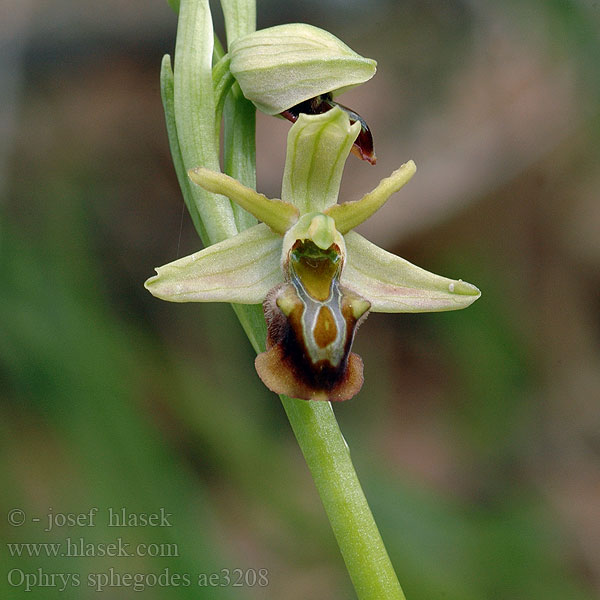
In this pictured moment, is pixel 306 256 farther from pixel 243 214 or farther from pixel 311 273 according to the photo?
pixel 243 214

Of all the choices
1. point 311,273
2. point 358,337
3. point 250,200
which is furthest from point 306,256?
point 358,337

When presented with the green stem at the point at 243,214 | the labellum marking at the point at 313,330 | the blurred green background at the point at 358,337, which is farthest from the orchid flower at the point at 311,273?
the blurred green background at the point at 358,337

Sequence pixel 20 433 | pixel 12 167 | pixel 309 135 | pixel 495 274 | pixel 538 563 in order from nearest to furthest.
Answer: pixel 309 135 → pixel 538 563 → pixel 20 433 → pixel 12 167 → pixel 495 274

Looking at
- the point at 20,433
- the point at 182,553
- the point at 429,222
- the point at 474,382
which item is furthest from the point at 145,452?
the point at 429,222

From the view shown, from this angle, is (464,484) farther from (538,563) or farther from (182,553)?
(182,553)

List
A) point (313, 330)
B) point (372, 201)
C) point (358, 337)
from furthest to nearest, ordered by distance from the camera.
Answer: point (358, 337)
point (372, 201)
point (313, 330)
